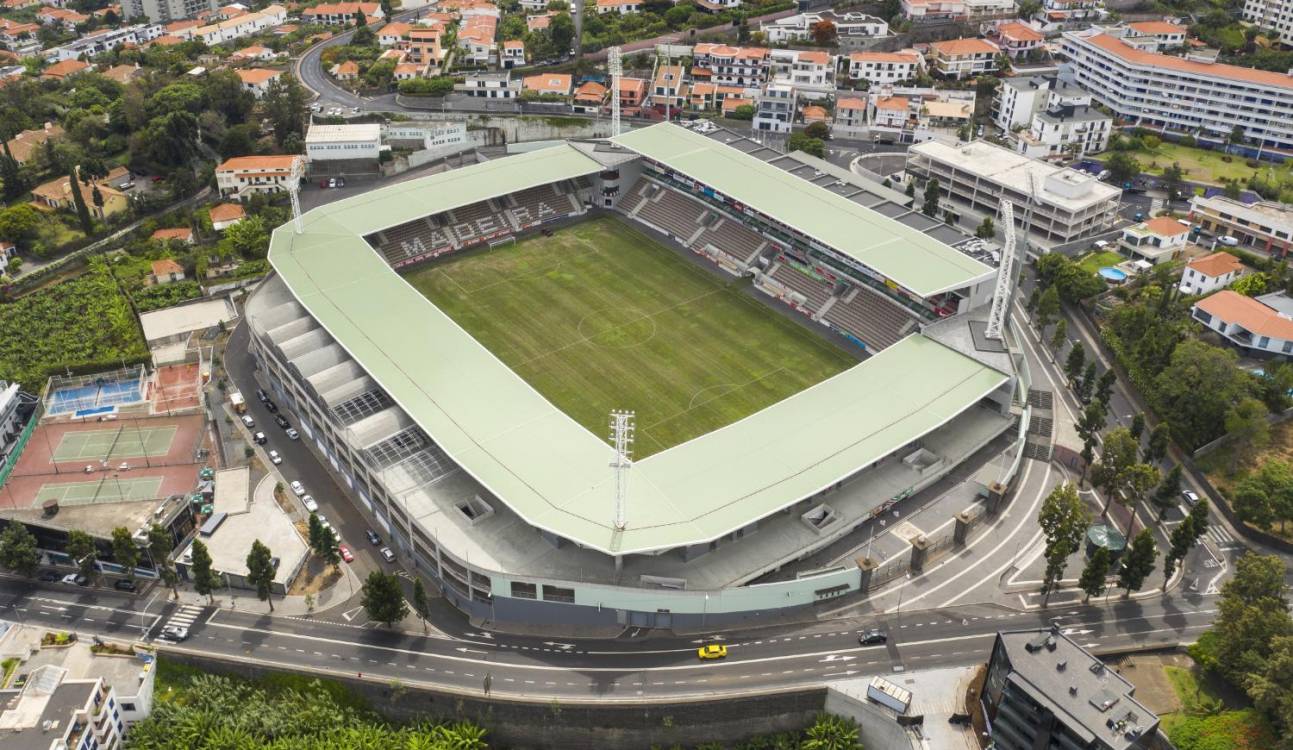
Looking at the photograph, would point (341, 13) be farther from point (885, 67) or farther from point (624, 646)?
point (624, 646)

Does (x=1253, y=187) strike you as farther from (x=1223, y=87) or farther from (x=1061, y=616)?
(x=1061, y=616)

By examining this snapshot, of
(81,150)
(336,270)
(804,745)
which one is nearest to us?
(804,745)

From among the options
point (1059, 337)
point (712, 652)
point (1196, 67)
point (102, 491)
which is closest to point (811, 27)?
point (1196, 67)

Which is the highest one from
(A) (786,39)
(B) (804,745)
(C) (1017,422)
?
(A) (786,39)

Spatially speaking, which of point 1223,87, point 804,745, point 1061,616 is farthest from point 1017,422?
point 1223,87

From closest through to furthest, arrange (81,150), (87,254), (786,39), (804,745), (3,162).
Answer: (804,745)
(87,254)
(3,162)
(81,150)
(786,39)

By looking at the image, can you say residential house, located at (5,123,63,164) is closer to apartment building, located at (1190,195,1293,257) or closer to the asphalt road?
the asphalt road

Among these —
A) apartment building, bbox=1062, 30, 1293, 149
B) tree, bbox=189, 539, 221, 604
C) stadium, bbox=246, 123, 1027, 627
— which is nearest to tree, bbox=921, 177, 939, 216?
stadium, bbox=246, 123, 1027, 627
